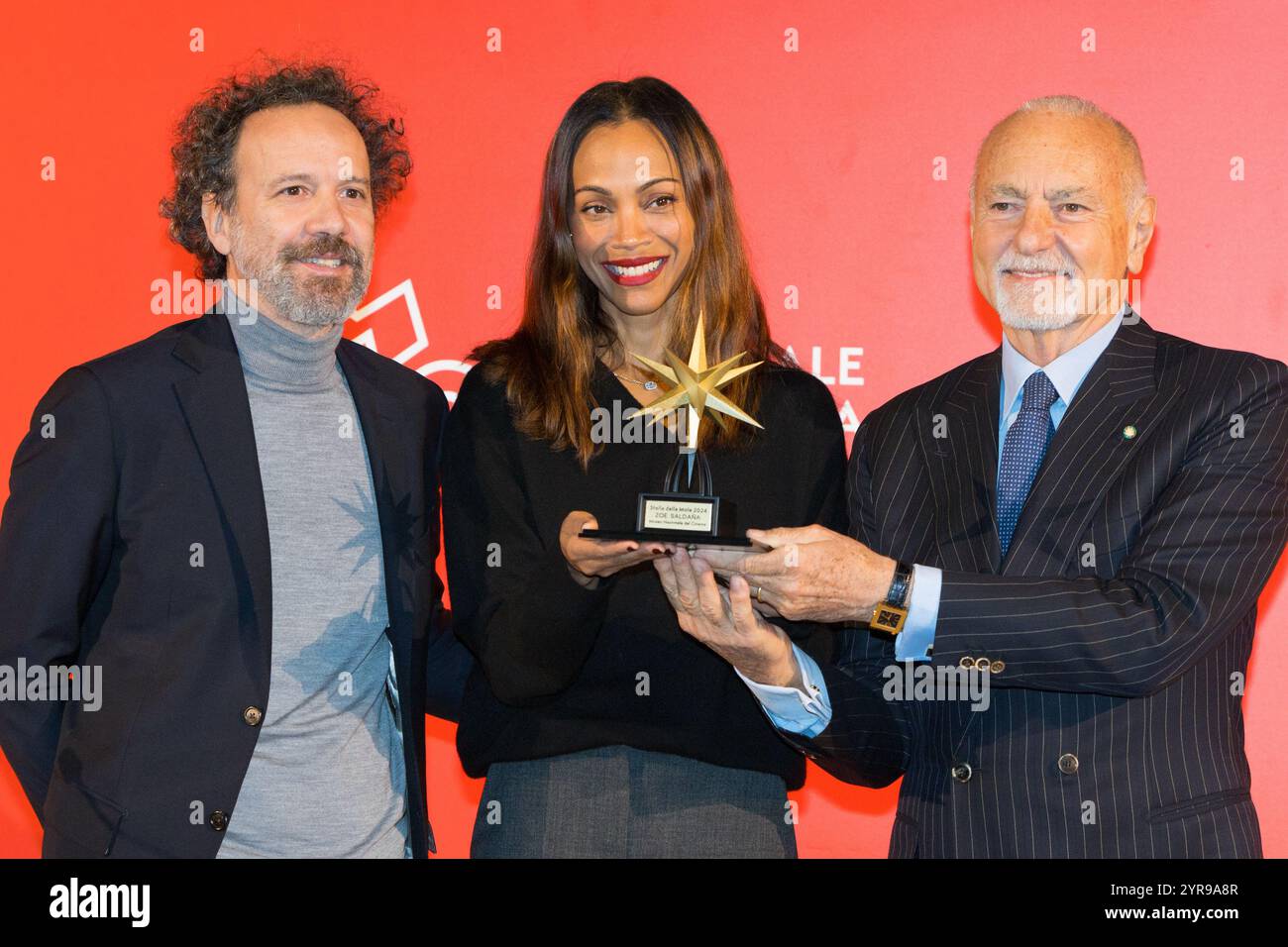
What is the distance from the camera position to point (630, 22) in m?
3.57

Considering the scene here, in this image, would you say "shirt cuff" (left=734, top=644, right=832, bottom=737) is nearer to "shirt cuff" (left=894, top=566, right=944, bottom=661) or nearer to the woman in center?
the woman in center

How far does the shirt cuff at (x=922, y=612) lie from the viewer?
84.1 inches

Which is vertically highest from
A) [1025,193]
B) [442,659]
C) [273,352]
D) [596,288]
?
[1025,193]

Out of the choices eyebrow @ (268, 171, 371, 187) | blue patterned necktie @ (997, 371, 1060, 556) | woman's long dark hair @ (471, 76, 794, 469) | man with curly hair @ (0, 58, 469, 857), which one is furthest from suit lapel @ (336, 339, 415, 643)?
blue patterned necktie @ (997, 371, 1060, 556)

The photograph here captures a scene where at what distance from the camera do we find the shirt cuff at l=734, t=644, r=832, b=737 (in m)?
2.22

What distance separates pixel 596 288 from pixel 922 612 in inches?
35.8

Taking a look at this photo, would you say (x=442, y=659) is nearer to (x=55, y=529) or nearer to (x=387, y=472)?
(x=387, y=472)

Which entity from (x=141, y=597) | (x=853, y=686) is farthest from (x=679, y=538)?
(x=141, y=597)

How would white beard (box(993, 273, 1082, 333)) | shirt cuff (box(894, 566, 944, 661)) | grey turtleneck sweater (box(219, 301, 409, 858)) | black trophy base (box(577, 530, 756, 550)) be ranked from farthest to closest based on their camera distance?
white beard (box(993, 273, 1082, 333)) < grey turtleneck sweater (box(219, 301, 409, 858)) < shirt cuff (box(894, 566, 944, 661)) < black trophy base (box(577, 530, 756, 550))

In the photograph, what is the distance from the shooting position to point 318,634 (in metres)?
2.33

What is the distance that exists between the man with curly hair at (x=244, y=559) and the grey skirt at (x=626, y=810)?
0.32 metres

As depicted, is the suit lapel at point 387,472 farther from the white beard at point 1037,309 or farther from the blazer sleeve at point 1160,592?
the white beard at point 1037,309
